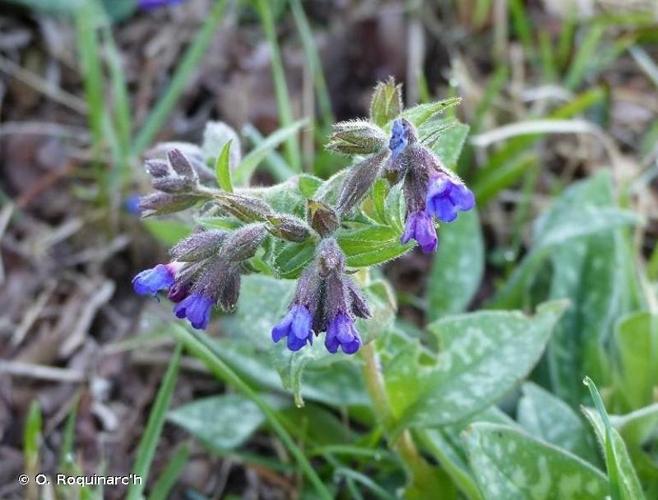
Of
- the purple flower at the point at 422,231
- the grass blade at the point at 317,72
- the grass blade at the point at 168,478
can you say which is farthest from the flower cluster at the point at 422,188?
the grass blade at the point at 317,72

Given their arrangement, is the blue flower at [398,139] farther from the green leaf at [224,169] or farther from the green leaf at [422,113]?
the green leaf at [224,169]

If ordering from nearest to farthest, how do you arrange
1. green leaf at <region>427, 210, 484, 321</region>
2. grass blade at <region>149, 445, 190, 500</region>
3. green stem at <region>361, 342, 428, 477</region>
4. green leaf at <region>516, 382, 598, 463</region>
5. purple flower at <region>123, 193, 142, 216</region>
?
1. green stem at <region>361, 342, 428, 477</region>
2. grass blade at <region>149, 445, 190, 500</region>
3. green leaf at <region>516, 382, 598, 463</region>
4. green leaf at <region>427, 210, 484, 321</region>
5. purple flower at <region>123, 193, 142, 216</region>

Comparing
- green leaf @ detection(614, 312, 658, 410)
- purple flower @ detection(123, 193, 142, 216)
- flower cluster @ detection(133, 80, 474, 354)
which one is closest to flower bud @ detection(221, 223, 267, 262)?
flower cluster @ detection(133, 80, 474, 354)

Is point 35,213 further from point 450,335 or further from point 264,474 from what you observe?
point 450,335

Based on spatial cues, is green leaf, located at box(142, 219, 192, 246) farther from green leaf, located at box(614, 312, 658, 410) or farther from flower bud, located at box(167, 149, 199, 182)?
green leaf, located at box(614, 312, 658, 410)

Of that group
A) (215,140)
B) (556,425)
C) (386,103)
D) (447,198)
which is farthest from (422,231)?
(556,425)

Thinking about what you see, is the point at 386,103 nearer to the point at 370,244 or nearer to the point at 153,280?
the point at 370,244
